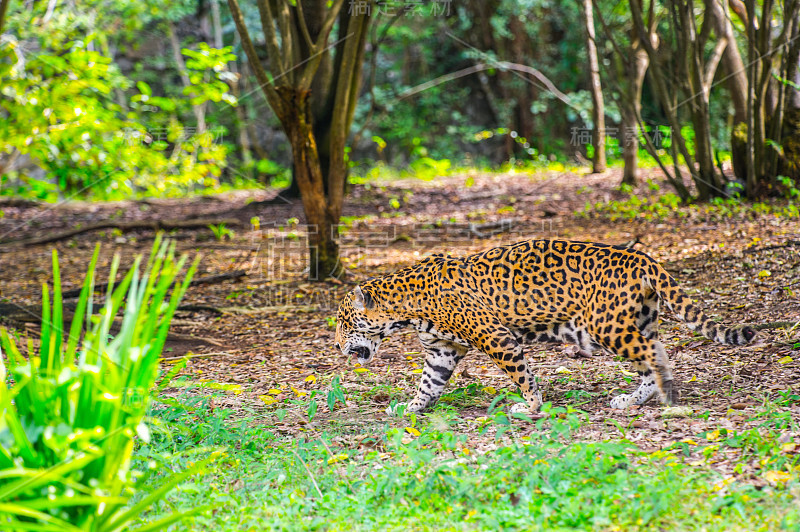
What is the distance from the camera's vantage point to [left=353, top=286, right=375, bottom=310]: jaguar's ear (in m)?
5.09

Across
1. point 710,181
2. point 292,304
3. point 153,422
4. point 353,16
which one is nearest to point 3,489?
point 153,422

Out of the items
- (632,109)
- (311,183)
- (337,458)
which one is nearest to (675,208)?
(632,109)

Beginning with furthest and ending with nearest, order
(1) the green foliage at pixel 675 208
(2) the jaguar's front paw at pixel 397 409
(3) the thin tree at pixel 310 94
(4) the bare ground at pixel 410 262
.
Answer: (1) the green foliage at pixel 675 208 → (3) the thin tree at pixel 310 94 → (4) the bare ground at pixel 410 262 → (2) the jaguar's front paw at pixel 397 409

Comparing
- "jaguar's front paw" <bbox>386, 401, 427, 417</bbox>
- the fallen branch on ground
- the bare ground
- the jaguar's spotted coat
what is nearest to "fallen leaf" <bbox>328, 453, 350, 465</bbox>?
the bare ground

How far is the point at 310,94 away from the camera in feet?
26.1

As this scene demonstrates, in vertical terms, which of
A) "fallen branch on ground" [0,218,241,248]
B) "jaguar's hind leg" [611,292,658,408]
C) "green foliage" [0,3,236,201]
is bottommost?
"jaguar's hind leg" [611,292,658,408]

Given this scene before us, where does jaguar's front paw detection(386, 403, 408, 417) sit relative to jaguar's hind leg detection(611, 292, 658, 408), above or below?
below

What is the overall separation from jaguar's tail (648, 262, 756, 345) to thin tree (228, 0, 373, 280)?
4512mm

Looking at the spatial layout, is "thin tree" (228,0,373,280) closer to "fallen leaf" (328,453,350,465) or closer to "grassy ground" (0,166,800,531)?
"grassy ground" (0,166,800,531)

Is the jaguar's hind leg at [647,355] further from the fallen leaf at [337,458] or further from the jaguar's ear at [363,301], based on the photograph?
the fallen leaf at [337,458]

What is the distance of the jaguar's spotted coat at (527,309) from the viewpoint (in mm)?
4504

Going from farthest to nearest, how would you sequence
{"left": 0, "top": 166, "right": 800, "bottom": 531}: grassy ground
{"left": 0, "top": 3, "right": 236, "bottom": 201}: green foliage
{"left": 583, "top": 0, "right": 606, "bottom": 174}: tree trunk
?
{"left": 583, "top": 0, "right": 606, "bottom": 174}: tree trunk → {"left": 0, "top": 3, "right": 236, "bottom": 201}: green foliage → {"left": 0, "top": 166, "right": 800, "bottom": 531}: grassy ground

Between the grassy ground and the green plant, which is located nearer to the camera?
the green plant

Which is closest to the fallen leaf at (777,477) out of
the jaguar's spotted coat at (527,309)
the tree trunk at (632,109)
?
the jaguar's spotted coat at (527,309)
